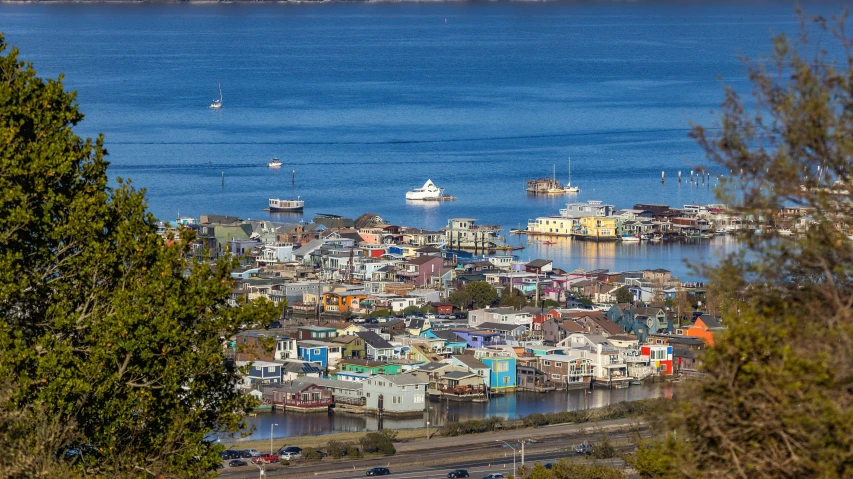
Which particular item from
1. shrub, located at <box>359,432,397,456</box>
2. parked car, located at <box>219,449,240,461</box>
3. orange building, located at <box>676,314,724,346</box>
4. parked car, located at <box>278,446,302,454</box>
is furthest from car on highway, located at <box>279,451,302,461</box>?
orange building, located at <box>676,314,724,346</box>

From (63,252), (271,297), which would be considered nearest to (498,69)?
(271,297)

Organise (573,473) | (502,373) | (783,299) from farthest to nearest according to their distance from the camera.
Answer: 1. (502,373)
2. (573,473)
3. (783,299)

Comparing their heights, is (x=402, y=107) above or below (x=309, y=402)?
above

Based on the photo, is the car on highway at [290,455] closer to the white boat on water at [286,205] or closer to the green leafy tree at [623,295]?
the green leafy tree at [623,295]

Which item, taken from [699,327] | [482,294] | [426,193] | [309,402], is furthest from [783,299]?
[426,193]

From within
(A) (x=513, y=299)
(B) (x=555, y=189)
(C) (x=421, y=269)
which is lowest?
(A) (x=513, y=299)

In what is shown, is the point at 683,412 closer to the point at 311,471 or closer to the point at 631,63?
the point at 311,471

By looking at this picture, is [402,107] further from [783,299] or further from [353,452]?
[783,299]

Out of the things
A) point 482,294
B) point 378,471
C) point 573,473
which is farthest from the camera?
point 482,294
